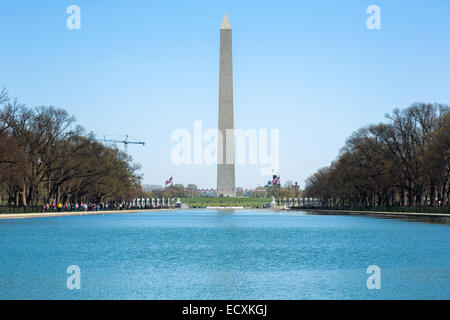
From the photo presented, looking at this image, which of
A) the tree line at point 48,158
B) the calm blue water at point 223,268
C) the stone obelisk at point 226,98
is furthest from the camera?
the stone obelisk at point 226,98

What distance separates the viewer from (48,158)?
6950 centimetres

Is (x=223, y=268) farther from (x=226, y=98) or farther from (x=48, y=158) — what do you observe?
(x=226, y=98)

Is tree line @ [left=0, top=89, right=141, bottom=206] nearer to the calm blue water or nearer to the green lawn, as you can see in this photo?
→ the calm blue water

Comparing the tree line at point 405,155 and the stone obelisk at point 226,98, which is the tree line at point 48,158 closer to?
the stone obelisk at point 226,98

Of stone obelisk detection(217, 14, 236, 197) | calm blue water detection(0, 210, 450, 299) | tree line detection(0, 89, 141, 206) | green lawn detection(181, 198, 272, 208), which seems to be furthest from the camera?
green lawn detection(181, 198, 272, 208)

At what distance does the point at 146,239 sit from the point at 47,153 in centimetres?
3983

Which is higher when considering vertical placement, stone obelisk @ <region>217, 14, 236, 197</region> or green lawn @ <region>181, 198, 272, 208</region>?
stone obelisk @ <region>217, 14, 236, 197</region>

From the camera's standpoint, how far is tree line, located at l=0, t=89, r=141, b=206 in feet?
189

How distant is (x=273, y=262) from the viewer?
21.9 m

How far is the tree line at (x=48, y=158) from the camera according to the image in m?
57.5

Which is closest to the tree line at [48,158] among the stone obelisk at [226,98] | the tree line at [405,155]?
the stone obelisk at [226,98]

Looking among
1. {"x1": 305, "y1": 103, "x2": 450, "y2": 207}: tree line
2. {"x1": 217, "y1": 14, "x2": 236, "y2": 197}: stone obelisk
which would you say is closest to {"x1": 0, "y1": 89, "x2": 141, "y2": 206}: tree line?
{"x1": 217, "y1": 14, "x2": 236, "y2": 197}: stone obelisk

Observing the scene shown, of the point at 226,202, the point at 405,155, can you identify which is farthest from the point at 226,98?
the point at 405,155

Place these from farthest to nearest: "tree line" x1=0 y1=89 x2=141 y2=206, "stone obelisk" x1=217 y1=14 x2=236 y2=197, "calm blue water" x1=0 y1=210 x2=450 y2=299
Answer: "stone obelisk" x1=217 y1=14 x2=236 y2=197, "tree line" x1=0 y1=89 x2=141 y2=206, "calm blue water" x1=0 y1=210 x2=450 y2=299
